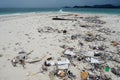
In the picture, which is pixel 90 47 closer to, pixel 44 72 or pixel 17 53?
pixel 44 72

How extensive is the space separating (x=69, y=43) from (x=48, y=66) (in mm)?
2238

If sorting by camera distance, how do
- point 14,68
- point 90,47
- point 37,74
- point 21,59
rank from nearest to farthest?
point 37,74 < point 14,68 < point 21,59 < point 90,47

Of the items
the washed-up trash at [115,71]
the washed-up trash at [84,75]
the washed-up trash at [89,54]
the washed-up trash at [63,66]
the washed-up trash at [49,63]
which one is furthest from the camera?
the washed-up trash at [89,54]

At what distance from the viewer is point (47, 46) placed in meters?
5.36

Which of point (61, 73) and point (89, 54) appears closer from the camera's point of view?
point (61, 73)

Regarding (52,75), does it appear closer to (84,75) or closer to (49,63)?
(49,63)

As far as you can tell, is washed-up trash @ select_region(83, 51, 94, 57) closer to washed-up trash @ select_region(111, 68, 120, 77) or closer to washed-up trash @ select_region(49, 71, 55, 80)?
washed-up trash @ select_region(111, 68, 120, 77)

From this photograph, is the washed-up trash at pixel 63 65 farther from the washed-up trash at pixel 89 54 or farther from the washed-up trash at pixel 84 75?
the washed-up trash at pixel 89 54

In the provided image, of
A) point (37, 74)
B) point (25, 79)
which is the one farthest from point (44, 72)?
point (25, 79)

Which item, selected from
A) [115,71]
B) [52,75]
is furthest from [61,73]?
[115,71]

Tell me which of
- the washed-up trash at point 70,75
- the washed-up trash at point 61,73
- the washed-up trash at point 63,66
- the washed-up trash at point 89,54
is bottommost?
the washed-up trash at point 70,75

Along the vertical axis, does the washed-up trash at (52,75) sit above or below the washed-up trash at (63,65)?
below

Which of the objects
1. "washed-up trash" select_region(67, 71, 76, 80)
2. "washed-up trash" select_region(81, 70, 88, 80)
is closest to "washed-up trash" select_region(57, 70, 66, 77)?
"washed-up trash" select_region(67, 71, 76, 80)

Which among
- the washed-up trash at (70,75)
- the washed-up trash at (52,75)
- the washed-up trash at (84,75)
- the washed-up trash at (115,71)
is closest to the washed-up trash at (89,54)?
the washed-up trash at (115,71)
